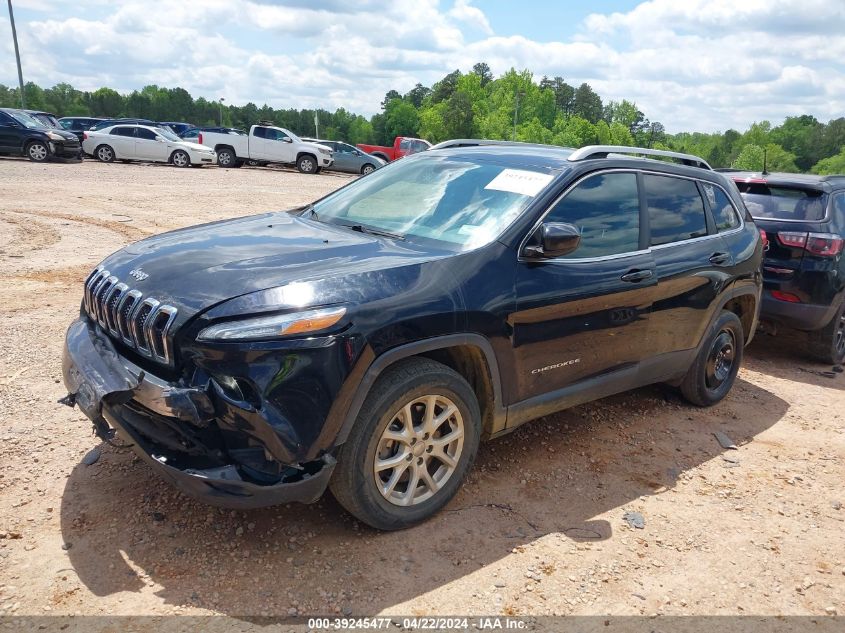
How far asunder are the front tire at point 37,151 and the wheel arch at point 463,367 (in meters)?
23.3

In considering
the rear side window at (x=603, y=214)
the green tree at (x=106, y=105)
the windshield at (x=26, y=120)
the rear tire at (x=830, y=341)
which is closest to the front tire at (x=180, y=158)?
the windshield at (x=26, y=120)

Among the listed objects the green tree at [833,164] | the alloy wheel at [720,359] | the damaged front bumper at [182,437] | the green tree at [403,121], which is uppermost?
the green tree at [403,121]

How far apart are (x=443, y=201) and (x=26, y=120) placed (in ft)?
76.6

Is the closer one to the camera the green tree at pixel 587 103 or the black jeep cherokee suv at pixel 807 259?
the black jeep cherokee suv at pixel 807 259

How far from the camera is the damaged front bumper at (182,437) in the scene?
2.82 metres

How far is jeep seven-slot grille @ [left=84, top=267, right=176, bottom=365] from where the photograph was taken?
117 inches

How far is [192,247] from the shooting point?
3594 millimetres

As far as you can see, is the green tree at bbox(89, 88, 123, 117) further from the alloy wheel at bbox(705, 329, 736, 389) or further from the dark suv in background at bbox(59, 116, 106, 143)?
the alloy wheel at bbox(705, 329, 736, 389)

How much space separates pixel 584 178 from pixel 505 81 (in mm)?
117661

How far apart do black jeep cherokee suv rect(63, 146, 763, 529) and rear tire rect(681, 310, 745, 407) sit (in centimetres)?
23

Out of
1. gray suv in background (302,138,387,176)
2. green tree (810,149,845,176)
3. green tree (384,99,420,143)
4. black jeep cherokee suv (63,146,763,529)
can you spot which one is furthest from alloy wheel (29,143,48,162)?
green tree (810,149,845,176)

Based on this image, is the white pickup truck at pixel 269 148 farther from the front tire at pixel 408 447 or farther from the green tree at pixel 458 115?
the green tree at pixel 458 115

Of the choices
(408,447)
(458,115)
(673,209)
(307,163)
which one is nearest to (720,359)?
(673,209)

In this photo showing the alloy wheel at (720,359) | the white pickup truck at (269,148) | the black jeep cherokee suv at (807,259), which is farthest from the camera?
the white pickup truck at (269,148)
